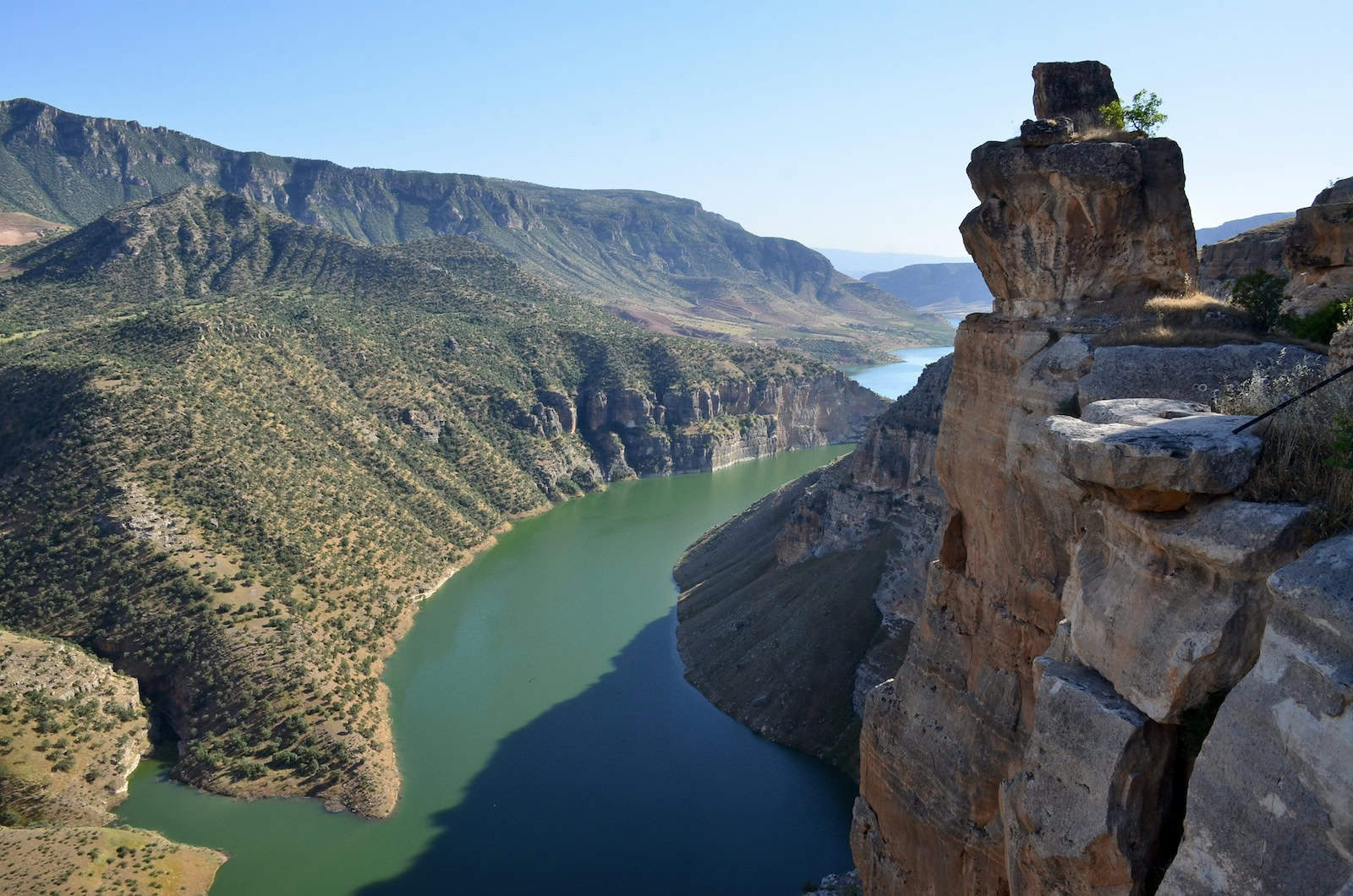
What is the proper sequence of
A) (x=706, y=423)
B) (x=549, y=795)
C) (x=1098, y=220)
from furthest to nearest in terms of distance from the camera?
(x=706, y=423) < (x=549, y=795) < (x=1098, y=220)

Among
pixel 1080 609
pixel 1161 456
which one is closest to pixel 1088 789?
pixel 1080 609

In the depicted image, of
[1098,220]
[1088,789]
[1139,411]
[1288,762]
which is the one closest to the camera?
[1288,762]

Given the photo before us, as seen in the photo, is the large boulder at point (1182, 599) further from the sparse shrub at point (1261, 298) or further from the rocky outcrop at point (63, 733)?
the rocky outcrop at point (63, 733)

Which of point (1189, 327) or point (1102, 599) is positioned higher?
point (1189, 327)

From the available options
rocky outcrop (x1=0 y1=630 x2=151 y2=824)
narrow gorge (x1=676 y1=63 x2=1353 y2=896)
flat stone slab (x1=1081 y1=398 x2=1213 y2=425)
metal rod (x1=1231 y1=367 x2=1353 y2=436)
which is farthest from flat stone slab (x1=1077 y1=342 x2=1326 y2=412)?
rocky outcrop (x1=0 y1=630 x2=151 y2=824)

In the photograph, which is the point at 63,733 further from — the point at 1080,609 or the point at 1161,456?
the point at 1161,456

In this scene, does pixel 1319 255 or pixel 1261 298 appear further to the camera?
pixel 1319 255

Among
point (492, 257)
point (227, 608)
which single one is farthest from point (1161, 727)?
point (492, 257)

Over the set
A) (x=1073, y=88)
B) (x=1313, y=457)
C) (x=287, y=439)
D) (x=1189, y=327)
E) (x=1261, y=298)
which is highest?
(x=1073, y=88)
